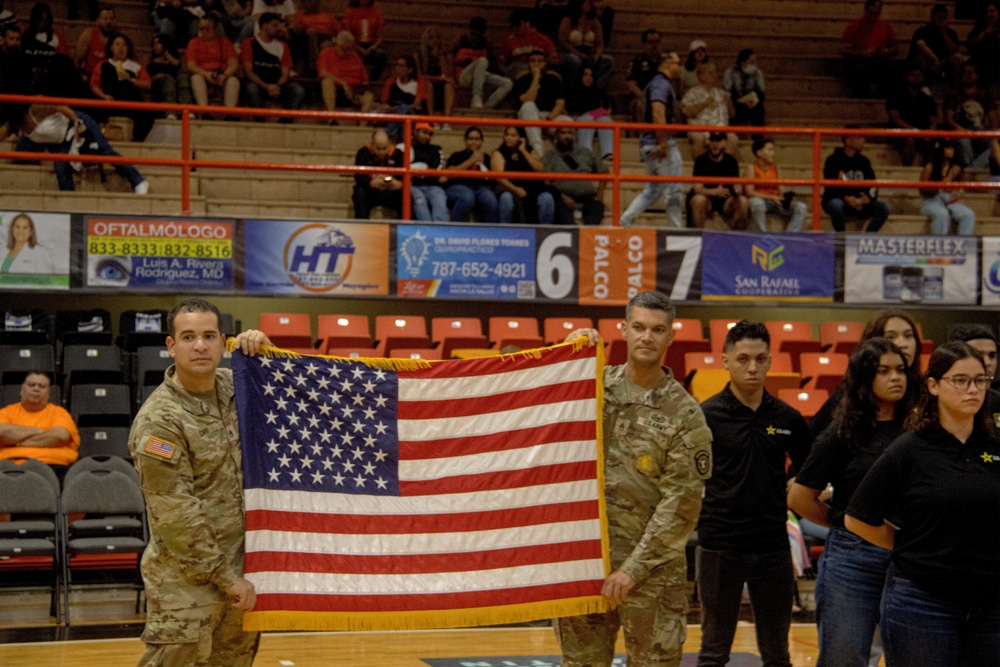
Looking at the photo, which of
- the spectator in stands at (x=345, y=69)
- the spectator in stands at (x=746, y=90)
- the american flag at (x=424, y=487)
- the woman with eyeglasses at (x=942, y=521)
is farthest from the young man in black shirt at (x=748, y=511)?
the spectator in stands at (x=746, y=90)

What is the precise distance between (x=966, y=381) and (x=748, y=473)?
1573 mm

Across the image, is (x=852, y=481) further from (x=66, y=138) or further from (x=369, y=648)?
(x=66, y=138)

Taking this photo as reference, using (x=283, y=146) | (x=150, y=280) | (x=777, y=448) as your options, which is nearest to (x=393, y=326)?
(x=150, y=280)

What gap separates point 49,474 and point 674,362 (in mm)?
5515

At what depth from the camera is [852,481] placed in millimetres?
4922

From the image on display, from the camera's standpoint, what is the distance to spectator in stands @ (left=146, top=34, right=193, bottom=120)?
13734 mm

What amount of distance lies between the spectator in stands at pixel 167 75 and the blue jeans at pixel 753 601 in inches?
396

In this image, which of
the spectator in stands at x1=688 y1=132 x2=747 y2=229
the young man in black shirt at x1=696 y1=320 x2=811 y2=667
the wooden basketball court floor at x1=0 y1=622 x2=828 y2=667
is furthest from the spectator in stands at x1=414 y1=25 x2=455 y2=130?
the young man in black shirt at x1=696 y1=320 x2=811 y2=667

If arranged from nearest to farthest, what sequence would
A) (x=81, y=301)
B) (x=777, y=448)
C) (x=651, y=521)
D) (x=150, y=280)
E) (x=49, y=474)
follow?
(x=651, y=521) → (x=777, y=448) → (x=49, y=474) → (x=150, y=280) → (x=81, y=301)

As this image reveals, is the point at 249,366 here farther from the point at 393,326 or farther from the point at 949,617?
the point at 393,326

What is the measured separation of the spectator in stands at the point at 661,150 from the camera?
1228cm

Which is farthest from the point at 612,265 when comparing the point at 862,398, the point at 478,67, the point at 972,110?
the point at 972,110

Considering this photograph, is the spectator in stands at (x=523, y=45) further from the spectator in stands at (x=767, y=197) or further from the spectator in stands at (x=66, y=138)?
the spectator in stands at (x=66, y=138)

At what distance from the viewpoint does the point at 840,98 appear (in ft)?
57.0
